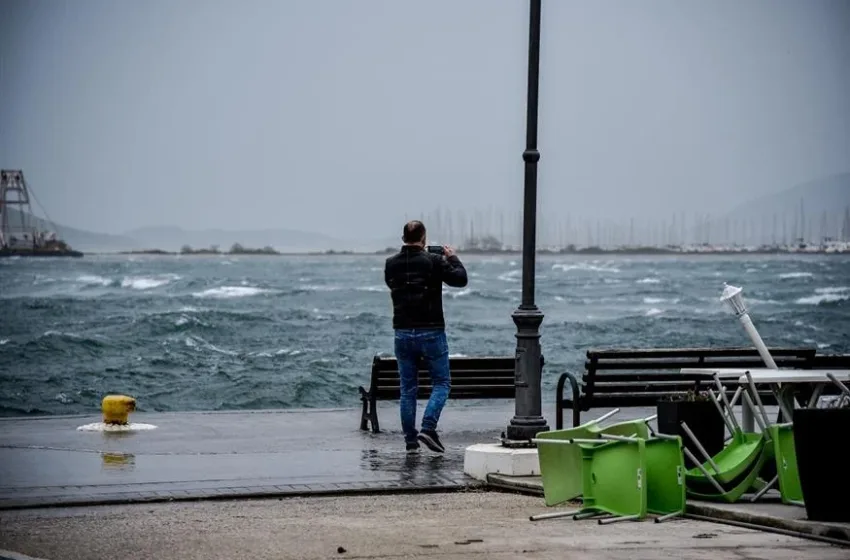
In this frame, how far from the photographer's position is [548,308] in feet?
382

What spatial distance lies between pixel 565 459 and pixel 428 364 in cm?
340

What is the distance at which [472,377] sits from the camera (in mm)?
16500

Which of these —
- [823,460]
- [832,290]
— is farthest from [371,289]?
[823,460]

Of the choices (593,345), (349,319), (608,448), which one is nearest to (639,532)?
(608,448)

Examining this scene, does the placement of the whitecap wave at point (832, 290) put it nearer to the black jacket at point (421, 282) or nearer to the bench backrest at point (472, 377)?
the bench backrest at point (472, 377)

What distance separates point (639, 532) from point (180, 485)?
3937 mm

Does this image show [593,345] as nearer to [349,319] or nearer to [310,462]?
[349,319]

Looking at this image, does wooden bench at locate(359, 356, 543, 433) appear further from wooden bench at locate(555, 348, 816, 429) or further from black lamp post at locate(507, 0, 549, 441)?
black lamp post at locate(507, 0, 549, 441)

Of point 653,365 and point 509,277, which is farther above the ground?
point 653,365

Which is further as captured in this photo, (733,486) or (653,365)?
(653,365)

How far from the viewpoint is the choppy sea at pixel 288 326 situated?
4894 cm

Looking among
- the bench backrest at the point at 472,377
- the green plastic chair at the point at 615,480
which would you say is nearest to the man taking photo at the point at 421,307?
the bench backrest at the point at 472,377

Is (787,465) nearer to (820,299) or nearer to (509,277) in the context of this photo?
(820,299)

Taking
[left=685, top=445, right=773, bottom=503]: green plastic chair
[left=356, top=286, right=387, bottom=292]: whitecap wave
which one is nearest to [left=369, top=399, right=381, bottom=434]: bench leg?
[left=685, top=445, right=773, bottom=503]: green plastic chair
